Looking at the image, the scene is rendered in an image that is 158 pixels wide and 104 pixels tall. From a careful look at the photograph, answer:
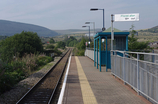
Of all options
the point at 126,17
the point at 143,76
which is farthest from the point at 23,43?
the point at 143,76

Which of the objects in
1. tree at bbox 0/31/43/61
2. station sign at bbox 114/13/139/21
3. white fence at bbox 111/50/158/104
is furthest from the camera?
tree at bbox 0/31/43/61

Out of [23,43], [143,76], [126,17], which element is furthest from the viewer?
[23,43]

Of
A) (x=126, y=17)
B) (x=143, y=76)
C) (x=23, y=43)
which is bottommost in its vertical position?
(x=143, y=76)

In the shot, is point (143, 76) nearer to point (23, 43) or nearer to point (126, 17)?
point (126, 17)

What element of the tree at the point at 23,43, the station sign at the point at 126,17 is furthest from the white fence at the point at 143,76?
the tree at the point at 23,43

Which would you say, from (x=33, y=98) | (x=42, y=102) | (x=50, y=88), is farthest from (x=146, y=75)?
(x=50, y=88)

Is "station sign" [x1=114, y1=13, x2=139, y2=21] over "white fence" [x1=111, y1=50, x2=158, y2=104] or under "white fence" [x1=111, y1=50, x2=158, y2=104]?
over

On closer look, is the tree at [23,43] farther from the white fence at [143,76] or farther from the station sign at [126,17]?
the white fence at [143,76]

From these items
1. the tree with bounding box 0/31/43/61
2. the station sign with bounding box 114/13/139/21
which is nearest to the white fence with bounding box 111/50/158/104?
the station sign with bounding box 114/13/139/21

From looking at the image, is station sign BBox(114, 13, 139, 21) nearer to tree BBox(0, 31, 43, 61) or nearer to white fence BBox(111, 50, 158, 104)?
white fence BBox(111, 50, 158, 104)

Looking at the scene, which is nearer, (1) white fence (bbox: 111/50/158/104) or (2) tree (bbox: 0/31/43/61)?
(1) white fence (bbox: 111/50/158/104)

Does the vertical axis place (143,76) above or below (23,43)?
below

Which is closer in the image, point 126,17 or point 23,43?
point 126,17

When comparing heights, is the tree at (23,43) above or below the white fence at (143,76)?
above
